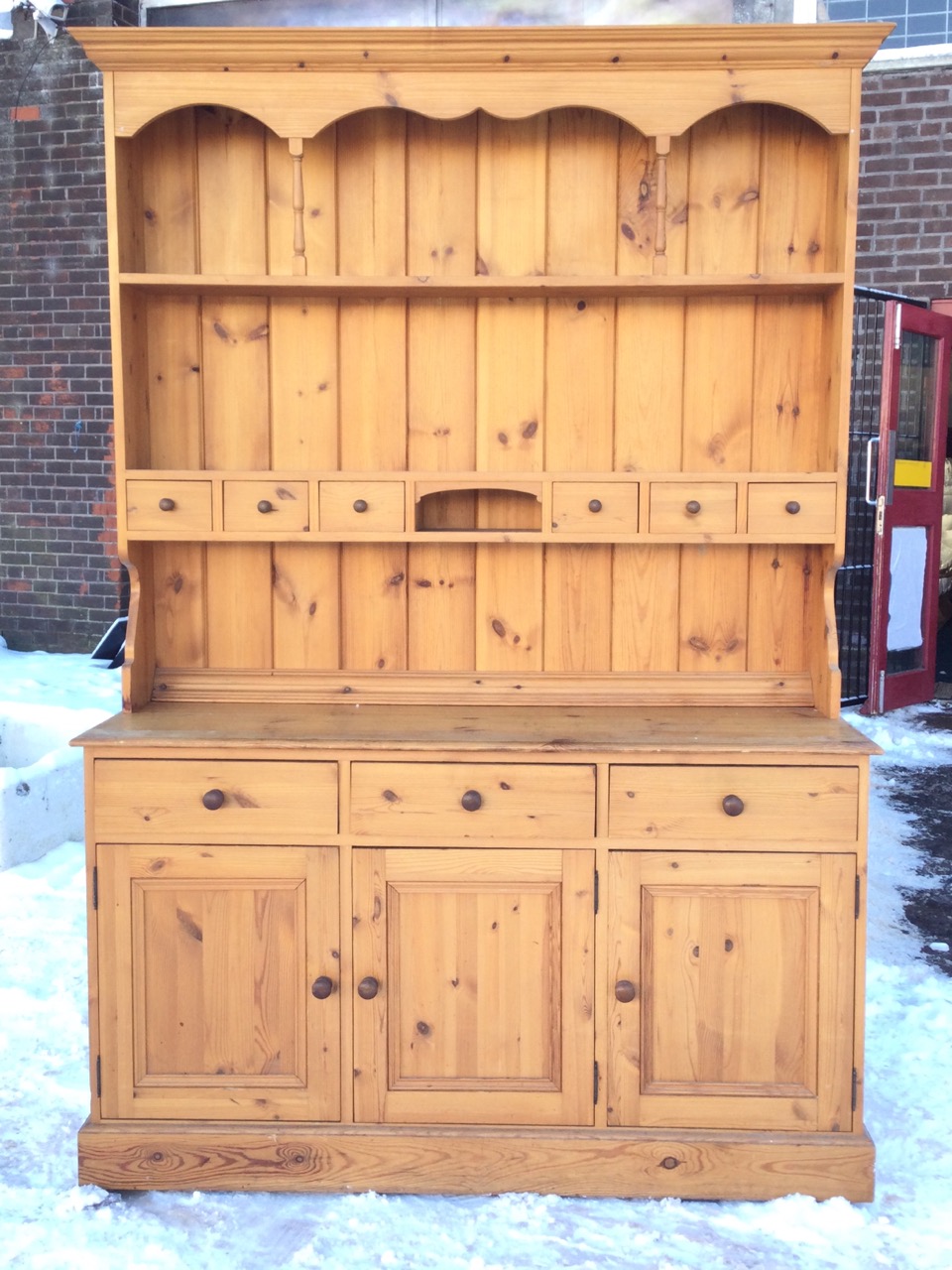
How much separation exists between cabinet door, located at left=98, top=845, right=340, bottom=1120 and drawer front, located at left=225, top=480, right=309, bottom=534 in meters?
0.65

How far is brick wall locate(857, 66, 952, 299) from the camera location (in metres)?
5.83

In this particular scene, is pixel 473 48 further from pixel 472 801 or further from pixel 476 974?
pixel 476 974

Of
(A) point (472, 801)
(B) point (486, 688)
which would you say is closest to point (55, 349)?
(B) point (486, 688)

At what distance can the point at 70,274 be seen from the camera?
6.13m

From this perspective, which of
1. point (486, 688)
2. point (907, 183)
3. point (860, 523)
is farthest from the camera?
point (860, 523)

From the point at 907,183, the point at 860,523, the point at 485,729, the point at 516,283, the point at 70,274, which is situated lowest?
the point at 485,729

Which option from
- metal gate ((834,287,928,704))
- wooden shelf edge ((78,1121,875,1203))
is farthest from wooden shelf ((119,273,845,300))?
metal gate ((834,287,928,704))

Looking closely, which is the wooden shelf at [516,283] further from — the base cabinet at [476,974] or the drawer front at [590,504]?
the base cabinet at [476,974]

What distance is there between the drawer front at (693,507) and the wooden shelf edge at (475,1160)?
116cm

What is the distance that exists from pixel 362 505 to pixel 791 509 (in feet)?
2.83

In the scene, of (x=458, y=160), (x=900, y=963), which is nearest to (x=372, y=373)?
(x=458, y=160)

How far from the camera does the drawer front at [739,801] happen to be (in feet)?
6.79

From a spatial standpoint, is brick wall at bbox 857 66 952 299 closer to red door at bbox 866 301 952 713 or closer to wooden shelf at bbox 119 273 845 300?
red door at bbox 866 301 952 713

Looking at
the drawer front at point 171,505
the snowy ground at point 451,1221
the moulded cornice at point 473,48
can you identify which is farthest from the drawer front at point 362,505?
the snowy ground at point 451,1221
